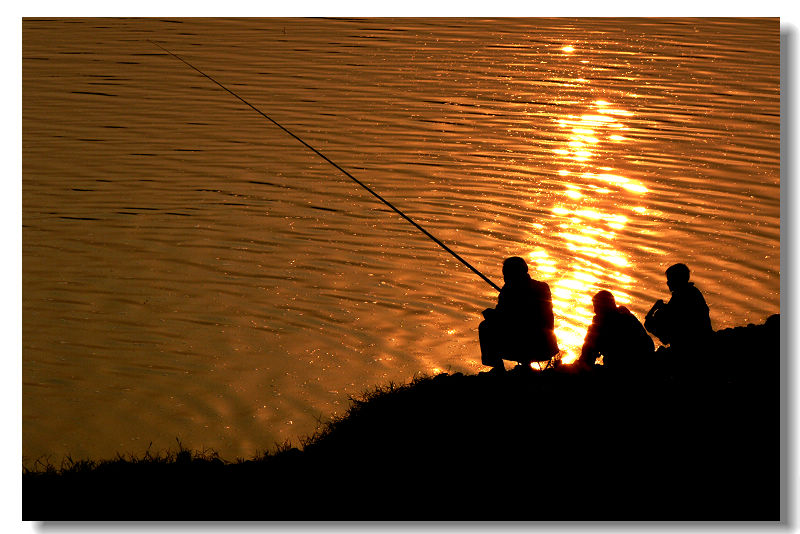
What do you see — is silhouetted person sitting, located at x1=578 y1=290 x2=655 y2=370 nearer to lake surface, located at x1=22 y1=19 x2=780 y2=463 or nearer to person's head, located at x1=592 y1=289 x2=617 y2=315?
person's head, located at x1=592 y1=289 x2=617 y2=315

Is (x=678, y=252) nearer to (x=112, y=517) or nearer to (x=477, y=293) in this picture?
(x=477, y=293)

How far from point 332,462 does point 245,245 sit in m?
4.30

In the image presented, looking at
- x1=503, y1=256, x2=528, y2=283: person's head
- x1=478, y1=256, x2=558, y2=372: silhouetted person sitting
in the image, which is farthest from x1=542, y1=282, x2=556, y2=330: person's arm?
x1=503, y1=256, x2=528, y2=283: person's head

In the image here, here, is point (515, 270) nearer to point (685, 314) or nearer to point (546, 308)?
point (546, 308)

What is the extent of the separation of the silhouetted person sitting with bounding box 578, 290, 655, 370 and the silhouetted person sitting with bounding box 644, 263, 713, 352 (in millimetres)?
166

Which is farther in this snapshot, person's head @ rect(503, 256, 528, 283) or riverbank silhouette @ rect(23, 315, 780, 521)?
person's head @ rect(503, 256, 528, 283)

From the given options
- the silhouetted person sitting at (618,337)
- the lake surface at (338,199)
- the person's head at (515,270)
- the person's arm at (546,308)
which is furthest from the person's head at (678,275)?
the lake surface at (338,199)

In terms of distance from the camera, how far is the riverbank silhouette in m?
5.43

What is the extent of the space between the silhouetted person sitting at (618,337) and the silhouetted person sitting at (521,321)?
0.88 ft

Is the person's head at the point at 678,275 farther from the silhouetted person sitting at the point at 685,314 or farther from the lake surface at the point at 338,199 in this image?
the lake surface at the point at 338,199

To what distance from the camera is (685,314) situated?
20.3 feet

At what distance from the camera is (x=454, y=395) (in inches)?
249
